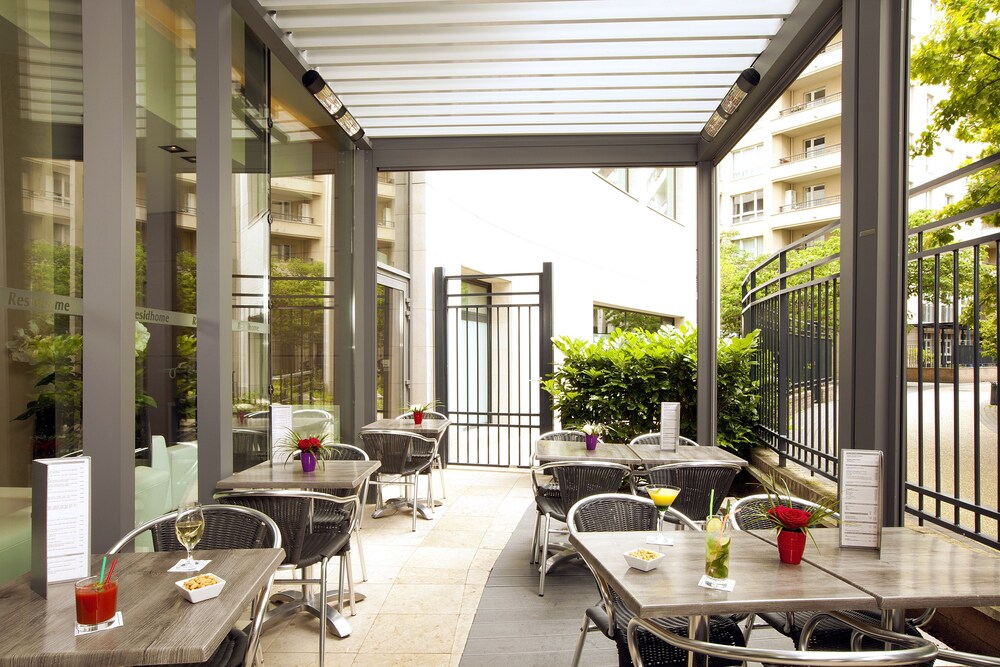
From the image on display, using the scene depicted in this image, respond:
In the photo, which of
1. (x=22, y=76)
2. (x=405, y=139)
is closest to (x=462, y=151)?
(x=405, y=139)

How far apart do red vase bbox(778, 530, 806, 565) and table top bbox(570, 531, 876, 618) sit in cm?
2

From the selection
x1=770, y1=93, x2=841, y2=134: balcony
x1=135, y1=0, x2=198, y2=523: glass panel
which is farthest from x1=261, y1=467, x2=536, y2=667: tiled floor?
x1=770, y1=93, x2=841, y2=134: balcony

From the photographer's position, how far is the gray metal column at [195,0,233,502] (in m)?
3.31

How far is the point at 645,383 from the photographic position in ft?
22.1

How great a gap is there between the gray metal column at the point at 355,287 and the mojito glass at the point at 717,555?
172 inches

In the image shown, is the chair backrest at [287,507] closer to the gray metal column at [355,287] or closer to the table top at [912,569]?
the table top at [912,569]

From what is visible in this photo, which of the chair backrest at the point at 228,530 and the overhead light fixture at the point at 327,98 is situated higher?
the overhead light fixture at the point at 327,98

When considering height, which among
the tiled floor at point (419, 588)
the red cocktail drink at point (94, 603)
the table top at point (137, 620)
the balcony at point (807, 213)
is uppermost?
the balcony at point (807, 213)

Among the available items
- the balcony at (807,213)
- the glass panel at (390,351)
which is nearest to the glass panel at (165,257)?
the glass panel at (390,351)

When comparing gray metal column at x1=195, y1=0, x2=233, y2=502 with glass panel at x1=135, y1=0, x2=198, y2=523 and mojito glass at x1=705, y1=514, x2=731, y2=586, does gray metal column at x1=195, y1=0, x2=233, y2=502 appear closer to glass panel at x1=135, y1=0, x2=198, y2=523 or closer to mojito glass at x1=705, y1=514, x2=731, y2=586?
glass panel at x1=135, y1=0, x2=198, y2=523

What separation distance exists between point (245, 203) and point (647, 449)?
3.14m

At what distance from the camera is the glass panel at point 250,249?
401 centimetres

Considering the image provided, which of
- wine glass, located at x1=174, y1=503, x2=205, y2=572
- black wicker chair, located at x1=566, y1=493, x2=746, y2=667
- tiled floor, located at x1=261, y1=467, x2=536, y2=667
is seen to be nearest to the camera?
wine glass, located at x1=174, y1=503, x2=205, y2=572

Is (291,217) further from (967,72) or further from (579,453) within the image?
(967,72)
